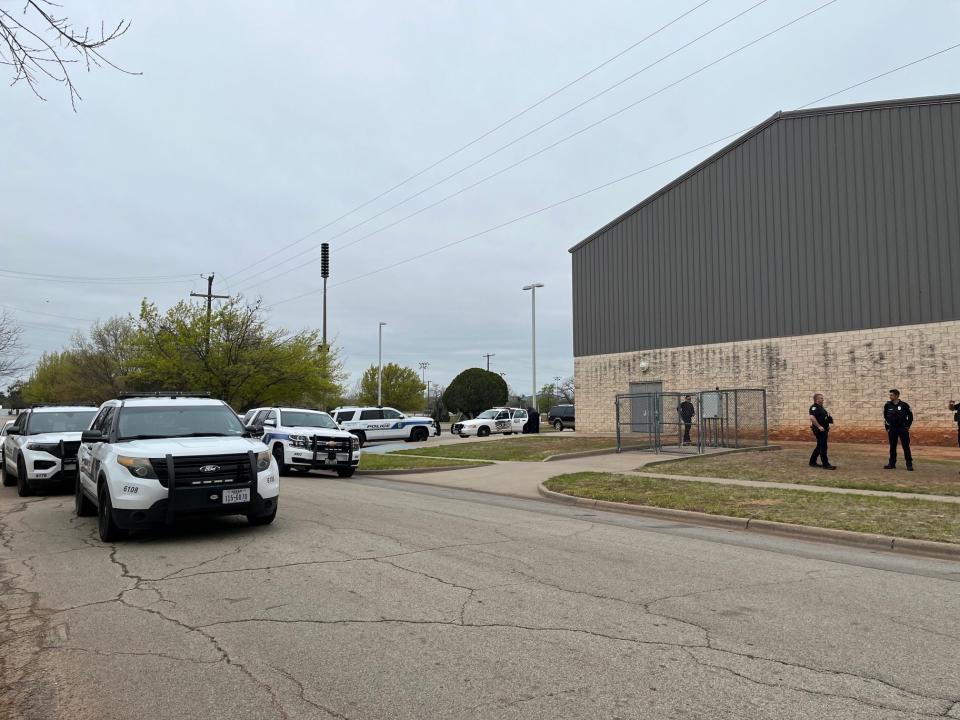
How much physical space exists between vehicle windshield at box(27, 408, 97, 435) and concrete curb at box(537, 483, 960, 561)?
10.5 metres

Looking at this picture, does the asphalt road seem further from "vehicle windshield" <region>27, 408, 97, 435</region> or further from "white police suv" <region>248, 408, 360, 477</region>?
"white police suv" <region>248, 408, 360, 477</region>

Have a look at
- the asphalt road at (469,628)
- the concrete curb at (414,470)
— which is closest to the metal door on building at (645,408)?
the concrete curb at (414,470)

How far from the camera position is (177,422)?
9.56m

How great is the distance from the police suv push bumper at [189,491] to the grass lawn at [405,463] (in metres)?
11.0

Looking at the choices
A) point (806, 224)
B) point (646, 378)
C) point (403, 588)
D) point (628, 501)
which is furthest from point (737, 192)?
point (403, 588)

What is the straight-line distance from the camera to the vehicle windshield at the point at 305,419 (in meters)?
18.6

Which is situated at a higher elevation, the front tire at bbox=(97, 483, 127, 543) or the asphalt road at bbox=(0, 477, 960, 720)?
the front tire at bbox=(97, 483, 127, 543)

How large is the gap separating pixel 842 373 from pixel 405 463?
14.9 metres

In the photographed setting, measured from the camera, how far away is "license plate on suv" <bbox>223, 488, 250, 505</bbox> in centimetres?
845

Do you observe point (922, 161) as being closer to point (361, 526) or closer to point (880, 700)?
point (361, 526)

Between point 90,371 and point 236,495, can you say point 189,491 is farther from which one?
point 90,371

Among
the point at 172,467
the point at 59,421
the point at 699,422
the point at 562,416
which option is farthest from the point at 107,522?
the point at 562,416

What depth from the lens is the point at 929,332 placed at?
22359mm

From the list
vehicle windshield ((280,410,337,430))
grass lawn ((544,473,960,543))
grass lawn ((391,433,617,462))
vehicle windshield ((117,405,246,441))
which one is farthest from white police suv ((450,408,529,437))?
vehicle windshield ((117,405,246,441))
